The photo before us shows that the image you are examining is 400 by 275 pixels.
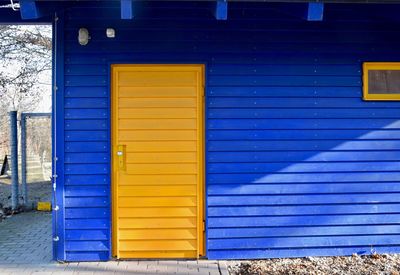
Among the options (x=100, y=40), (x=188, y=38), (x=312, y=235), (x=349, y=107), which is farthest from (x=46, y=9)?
(x=312, y=235)

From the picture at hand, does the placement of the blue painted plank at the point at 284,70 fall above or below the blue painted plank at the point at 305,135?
above

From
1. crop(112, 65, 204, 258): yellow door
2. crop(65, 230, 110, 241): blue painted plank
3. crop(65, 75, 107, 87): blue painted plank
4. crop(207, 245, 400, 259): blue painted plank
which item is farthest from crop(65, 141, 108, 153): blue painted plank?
crop(207, 245, 400, 259): blue painted plank

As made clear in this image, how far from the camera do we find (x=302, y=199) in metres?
4.91

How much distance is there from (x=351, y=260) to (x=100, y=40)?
370 centimetres

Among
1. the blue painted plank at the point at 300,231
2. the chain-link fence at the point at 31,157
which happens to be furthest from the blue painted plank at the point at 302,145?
the chain-link fence at the point at 31,157

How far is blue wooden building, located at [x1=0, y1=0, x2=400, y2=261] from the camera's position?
15.6ft

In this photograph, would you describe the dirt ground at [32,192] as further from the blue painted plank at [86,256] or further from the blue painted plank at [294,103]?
the blue painted plank at [294,103]

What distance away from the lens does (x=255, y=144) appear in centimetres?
485

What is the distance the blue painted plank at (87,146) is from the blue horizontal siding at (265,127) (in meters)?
0.01

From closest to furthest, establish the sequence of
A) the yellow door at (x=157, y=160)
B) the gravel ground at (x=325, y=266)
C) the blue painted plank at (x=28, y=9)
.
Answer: the blue painted plank at (x=28, y=9) → the gravel ground at (x=325, y=266) → the yellow door at (x=157, y=160)

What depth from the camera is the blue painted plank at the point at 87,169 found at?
186 inches

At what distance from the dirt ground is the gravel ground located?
4.87 m

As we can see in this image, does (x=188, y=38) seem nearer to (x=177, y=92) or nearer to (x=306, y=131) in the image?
(x=177, y=92)

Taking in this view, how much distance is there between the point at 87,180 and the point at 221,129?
5.16ft
